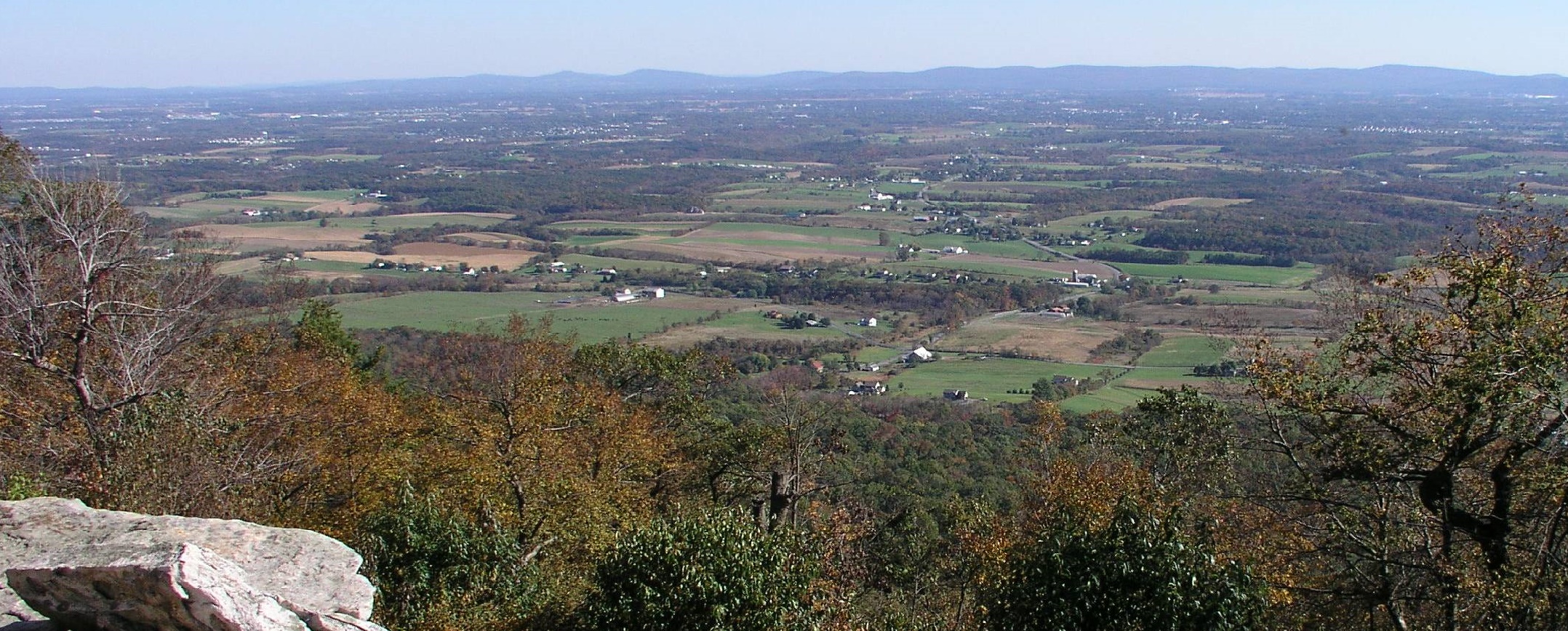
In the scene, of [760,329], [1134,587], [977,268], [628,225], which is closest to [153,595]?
[1134,587]

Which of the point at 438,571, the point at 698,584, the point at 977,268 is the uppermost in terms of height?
the point at 698,584

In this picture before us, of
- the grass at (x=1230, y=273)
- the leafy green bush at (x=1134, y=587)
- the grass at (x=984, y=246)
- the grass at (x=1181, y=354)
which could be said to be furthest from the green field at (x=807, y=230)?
the leafy green bush at (x=1134, y=587)

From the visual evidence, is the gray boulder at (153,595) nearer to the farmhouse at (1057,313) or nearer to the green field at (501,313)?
the green field at (501,313)

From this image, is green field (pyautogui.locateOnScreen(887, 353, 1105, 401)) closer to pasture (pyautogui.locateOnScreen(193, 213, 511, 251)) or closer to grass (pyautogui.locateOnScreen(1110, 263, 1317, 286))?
grass (pyautogui.locateOnScreen(1110, 263, 1317, 286))

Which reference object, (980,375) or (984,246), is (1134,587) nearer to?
(980,375)

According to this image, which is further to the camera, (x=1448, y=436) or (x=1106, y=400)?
(x=1106, y=400)

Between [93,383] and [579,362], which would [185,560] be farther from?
[579,362]
